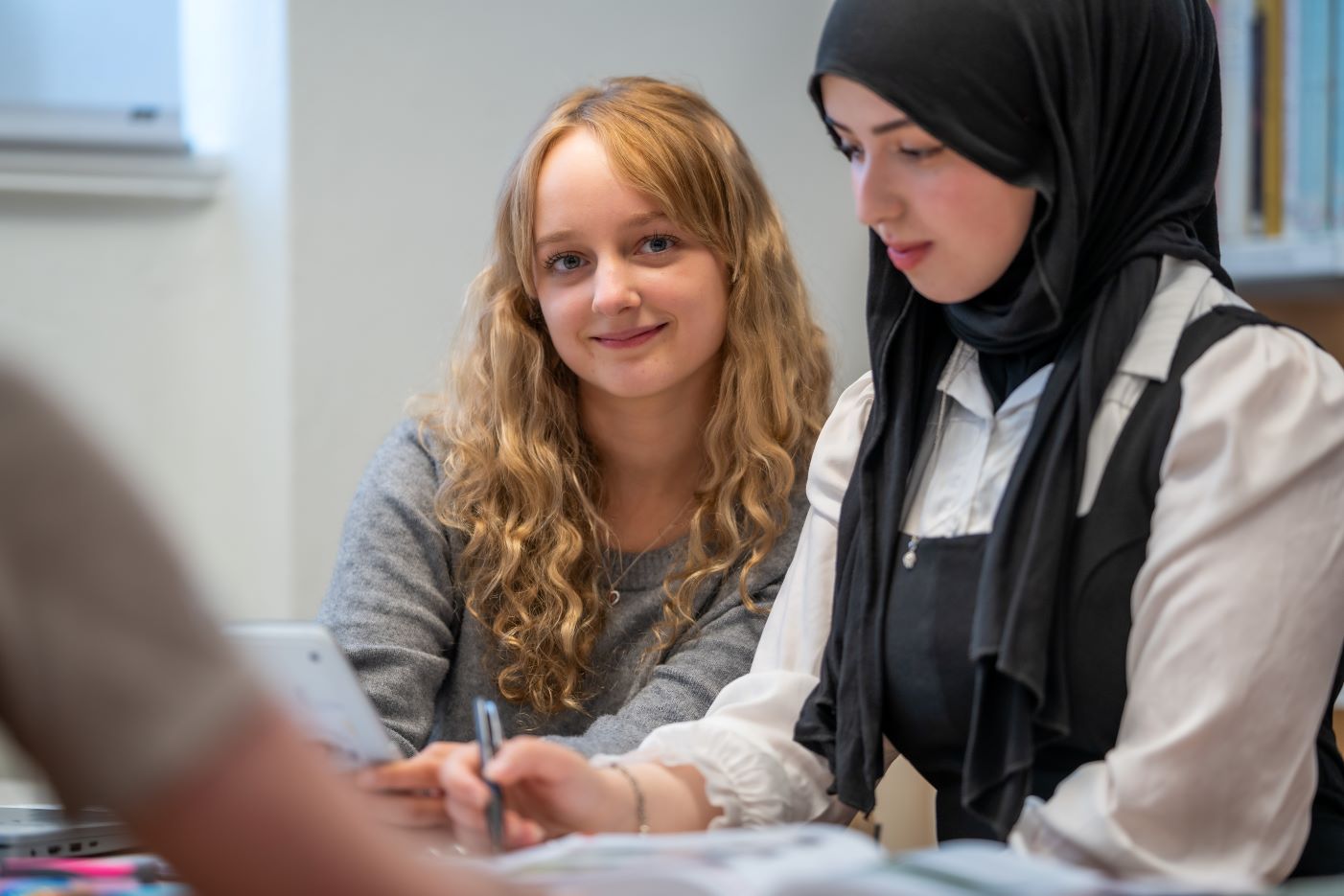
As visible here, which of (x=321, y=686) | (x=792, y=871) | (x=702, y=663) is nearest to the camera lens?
(x=792, y=871)

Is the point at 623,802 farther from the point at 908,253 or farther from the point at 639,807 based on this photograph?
the point at 908,253

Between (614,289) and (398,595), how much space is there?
428 mm

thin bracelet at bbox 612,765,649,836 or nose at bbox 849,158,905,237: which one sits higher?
nose at bbox 849,158,905,237

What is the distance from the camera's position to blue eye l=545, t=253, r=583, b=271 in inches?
70.8

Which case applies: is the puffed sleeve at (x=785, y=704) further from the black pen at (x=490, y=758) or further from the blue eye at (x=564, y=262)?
the blue eye at (x=564, y=262)

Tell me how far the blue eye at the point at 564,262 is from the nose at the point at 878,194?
1.88 feet

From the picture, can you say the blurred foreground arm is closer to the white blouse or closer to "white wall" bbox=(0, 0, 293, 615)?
the white blouse

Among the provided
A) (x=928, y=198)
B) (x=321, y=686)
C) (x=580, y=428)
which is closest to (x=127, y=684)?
(x=321, y=686)

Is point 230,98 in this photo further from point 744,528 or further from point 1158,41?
point 1158,41

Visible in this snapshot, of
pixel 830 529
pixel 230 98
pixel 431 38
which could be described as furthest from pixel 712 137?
pixel 230 98

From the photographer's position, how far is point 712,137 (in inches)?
71.7

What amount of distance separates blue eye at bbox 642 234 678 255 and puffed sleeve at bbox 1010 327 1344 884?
781 millimetres

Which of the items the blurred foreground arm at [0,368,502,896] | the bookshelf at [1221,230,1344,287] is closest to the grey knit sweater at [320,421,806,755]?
the bookshelf at [1221,230,1344,287]

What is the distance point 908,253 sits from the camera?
4.27 ft
